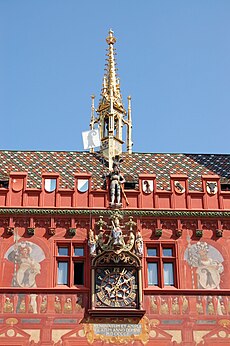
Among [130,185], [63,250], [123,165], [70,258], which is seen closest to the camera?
[70,258]

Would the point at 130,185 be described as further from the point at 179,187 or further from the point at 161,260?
the point at 161,260

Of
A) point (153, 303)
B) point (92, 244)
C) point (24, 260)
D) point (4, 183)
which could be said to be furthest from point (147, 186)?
point (4, 183)

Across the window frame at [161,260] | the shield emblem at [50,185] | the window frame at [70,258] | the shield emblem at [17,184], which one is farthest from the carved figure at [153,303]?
the shield emblem at [17,184]

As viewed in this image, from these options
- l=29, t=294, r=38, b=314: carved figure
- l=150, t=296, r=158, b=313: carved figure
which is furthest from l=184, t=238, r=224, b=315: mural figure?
l=29, t=294, r=38, b=314: carved figure

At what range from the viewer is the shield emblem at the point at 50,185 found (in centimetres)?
2408

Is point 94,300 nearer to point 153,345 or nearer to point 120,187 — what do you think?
point 153,345

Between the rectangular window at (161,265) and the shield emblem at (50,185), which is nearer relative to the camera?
the rectangular window at (161,265)

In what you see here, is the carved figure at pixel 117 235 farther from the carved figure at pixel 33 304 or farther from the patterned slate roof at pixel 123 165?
the patterned slate roof at pixel 123 165

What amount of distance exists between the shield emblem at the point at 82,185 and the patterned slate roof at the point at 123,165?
5.07 ft

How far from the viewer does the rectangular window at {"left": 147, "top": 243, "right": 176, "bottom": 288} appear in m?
23.1

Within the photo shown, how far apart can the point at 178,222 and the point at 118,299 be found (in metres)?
3.25

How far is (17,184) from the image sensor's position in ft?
78.8

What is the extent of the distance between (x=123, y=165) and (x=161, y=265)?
19.2 ft

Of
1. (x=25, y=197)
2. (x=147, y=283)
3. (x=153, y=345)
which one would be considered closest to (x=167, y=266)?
(x=147, y=283)
